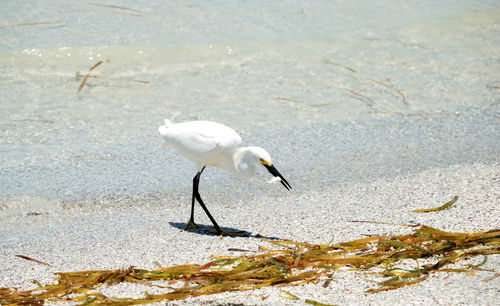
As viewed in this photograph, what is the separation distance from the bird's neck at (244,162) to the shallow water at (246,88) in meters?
0.68

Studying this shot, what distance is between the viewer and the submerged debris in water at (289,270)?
267 cm

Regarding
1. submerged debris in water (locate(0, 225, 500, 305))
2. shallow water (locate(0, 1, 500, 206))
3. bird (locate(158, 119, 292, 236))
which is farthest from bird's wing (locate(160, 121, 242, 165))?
submerged debris in water (locate(0, 225, 500, 305))

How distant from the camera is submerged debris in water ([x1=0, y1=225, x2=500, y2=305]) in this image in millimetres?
2666

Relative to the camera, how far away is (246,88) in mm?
6992

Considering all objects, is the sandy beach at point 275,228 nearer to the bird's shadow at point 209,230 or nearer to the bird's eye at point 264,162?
the bird's shadow at point 209,230

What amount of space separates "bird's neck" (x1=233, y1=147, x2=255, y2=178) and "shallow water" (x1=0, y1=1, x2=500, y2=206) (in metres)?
0.68

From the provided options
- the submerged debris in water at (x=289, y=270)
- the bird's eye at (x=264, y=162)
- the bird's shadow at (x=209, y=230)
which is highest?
the bird's eye at (x=264, y=162)

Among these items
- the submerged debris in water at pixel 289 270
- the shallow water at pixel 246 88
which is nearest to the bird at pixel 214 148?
the shallow water at pixel 246 88

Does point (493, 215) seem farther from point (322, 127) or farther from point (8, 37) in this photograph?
point (8, 37)

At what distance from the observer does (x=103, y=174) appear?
16.1 feet

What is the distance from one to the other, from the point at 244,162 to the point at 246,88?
3.16 metres

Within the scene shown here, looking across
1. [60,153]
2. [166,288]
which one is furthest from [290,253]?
[60,153]

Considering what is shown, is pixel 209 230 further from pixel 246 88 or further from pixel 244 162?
pixel 246 88

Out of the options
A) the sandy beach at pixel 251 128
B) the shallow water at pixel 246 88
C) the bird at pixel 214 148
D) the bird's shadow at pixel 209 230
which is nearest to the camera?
the sandy beach at pixel 251 128
